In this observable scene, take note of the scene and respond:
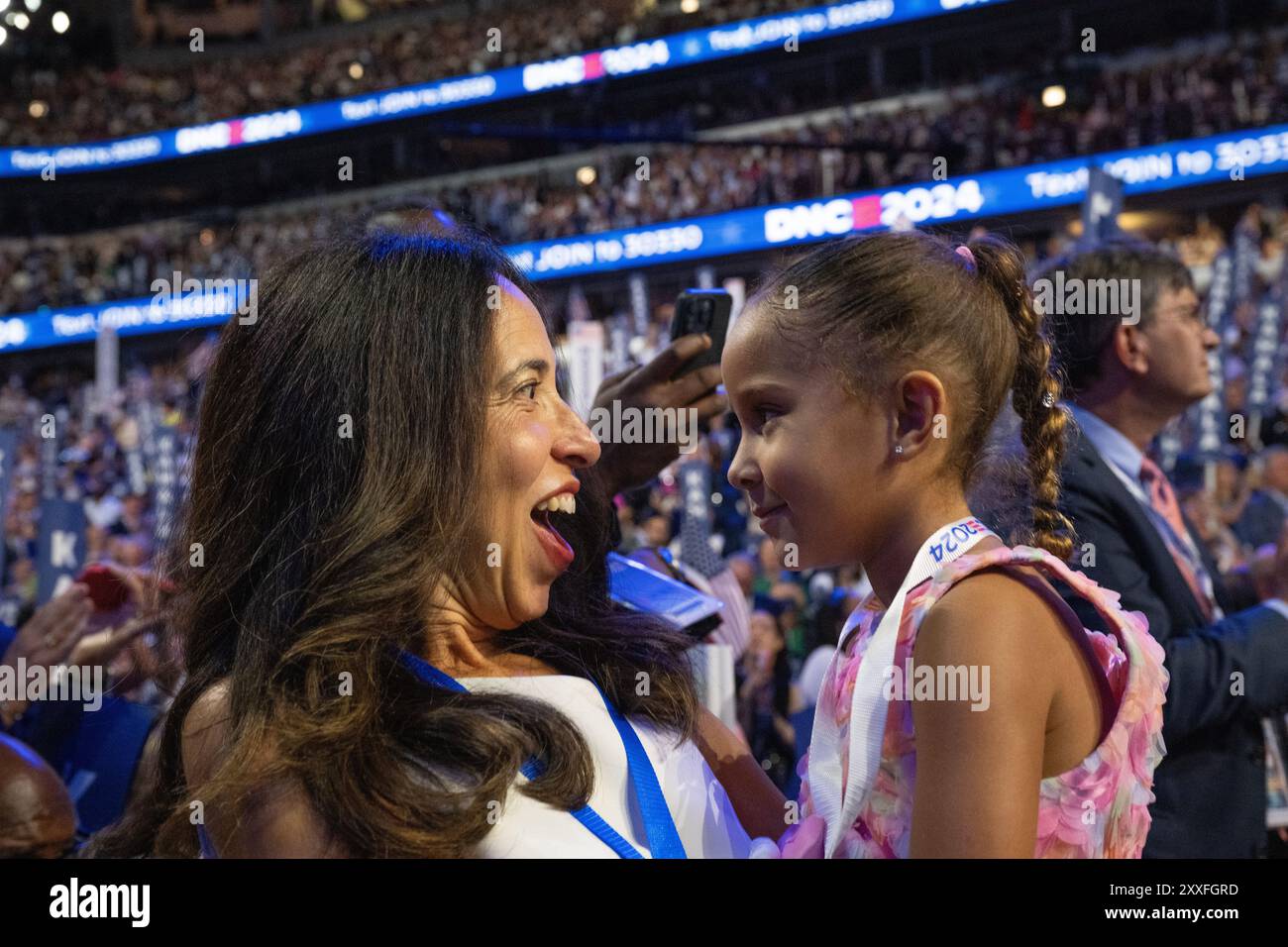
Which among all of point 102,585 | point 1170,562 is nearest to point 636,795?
point 1170,562

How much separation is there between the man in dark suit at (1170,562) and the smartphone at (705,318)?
44cm

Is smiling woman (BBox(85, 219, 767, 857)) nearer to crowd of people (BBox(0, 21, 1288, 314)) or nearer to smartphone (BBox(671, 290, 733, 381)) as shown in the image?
smartphone (BBox(671, 290, 733, 381))

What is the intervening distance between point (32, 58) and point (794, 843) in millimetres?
22056

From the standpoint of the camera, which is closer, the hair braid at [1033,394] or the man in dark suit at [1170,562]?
the hair braid at [1033,394]

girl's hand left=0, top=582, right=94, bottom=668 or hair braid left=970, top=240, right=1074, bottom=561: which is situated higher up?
hair braid left=970, top=240, right=1074, bottom=561

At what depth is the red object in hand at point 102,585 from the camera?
2225mm

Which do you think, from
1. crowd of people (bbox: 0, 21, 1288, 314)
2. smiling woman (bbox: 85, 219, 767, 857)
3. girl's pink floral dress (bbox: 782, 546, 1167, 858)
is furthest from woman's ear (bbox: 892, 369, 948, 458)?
crowd of people (bbox: 0, 21, 1288, 314)

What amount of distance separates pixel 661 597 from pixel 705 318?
0.41 meters

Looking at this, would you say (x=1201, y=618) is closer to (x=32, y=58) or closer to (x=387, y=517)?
(x=387, y=517)

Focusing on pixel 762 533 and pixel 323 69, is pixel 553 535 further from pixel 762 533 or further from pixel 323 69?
pixel 323 69

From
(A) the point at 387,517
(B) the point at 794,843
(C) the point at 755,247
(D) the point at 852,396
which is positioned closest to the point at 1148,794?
(B) the point at 794,843

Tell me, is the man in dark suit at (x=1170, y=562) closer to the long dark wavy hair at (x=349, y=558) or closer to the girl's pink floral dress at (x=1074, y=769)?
the girl's pink floral dress at (x=1074, y=769)

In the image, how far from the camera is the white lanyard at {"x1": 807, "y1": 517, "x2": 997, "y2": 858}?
0.99m

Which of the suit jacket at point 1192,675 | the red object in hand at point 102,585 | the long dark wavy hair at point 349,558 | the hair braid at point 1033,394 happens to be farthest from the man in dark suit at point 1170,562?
the red object in hand at point 102,585
